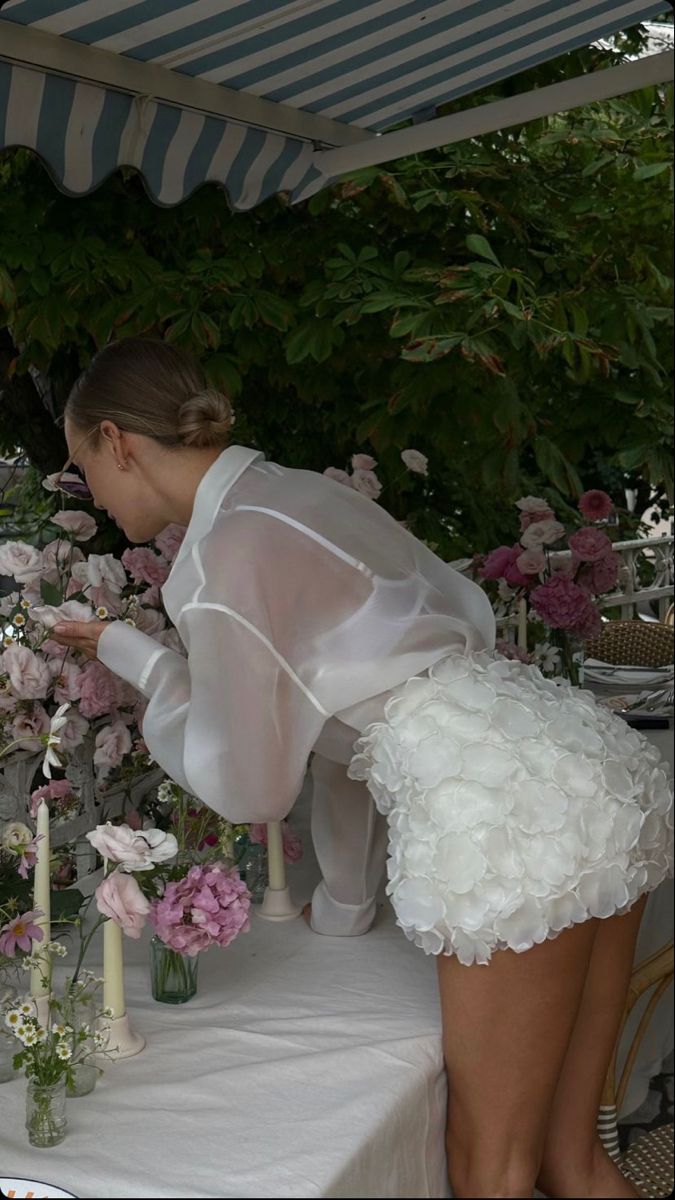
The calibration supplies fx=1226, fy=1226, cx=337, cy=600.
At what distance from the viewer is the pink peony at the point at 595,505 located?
9.72 feet

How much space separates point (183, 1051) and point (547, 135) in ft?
9.09

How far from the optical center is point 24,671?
1.68 metres

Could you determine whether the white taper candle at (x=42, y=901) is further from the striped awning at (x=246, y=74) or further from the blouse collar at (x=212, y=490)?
the striped awning at (x=246, y=74)

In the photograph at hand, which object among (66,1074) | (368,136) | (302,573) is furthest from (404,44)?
(66,1074)

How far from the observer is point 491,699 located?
1.46 metres

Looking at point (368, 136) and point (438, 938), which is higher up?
point (368, 136)

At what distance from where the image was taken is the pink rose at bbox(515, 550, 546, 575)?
9.12 ft

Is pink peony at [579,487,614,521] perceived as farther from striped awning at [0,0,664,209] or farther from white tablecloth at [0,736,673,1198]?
white tablecloth at [0,736,673,1198]

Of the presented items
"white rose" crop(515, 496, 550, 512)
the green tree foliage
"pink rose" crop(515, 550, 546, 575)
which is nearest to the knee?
the green tree foliage

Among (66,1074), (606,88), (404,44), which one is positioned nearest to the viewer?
(66,1074)

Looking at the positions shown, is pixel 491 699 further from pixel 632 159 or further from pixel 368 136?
pixel 632 159

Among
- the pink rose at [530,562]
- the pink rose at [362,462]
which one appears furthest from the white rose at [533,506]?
the pink rose at [362,462]

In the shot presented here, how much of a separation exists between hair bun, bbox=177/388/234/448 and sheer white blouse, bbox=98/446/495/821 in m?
0.05

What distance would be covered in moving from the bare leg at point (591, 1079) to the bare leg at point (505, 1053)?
0.06 metres
